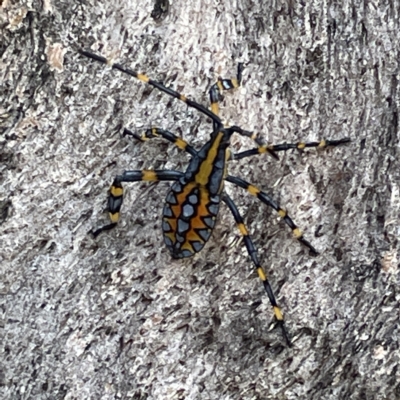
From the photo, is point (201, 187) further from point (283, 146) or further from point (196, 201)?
point (283, 146)

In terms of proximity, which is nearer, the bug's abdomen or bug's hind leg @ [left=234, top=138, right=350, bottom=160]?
the bug's abdomen

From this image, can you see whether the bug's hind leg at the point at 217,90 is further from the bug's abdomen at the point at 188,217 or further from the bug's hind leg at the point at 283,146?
the bug's abdomen at the point at 188,217

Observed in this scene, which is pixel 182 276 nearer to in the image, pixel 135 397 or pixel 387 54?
pixel 135 397

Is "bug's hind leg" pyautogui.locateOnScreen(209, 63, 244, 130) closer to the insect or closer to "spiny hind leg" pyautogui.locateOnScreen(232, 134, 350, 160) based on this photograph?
the insect

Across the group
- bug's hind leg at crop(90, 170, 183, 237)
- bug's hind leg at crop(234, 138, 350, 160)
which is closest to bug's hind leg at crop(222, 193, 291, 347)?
bug's hind leg at crop(234, 138, 350, 160)

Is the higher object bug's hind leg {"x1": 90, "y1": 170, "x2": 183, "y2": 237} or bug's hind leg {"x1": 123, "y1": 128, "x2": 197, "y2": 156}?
bug's hind leg {"x1": 123, "y1": 128, "x2": 197, "y2": 156}

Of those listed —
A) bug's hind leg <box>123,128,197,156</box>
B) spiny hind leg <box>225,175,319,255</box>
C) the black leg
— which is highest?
the black leg

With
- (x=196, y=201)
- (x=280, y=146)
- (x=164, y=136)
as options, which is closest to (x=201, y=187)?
(x=196, y=201)

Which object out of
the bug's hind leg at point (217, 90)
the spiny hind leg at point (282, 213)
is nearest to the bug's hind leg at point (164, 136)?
the bug's hind leg at point (217, 90)
